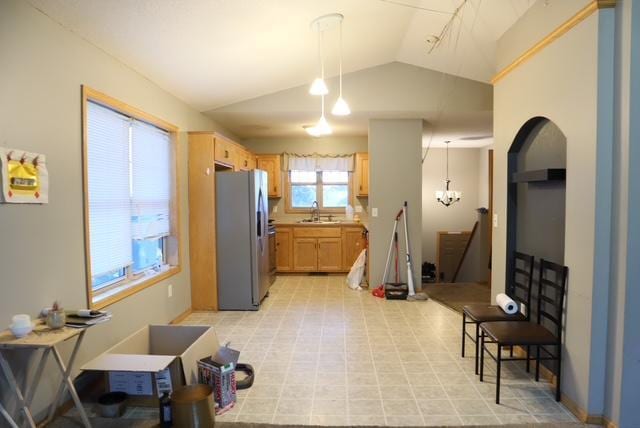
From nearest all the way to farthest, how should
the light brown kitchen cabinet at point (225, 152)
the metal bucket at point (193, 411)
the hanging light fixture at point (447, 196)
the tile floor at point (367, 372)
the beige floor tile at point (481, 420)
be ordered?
the metal bucket at point (193, 411), the beige floor tile at point (481, 420), the tile floor at point (367, 372), the light brown kitchen cabinet at point (225, 152), the hanging light fixture at point (447, 196)

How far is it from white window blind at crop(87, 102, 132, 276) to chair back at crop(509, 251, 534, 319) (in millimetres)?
3261

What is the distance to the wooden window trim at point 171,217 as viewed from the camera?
2570mm

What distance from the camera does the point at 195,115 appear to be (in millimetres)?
4582

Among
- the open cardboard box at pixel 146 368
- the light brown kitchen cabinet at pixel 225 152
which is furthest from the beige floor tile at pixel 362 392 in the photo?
the light brown kitchen cabinet at pixel 225 152

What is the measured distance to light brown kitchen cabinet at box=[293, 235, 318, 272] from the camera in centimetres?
638

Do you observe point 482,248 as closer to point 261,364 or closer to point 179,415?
point 261,364

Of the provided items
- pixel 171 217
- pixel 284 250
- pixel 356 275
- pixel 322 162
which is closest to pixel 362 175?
pixel 322 162

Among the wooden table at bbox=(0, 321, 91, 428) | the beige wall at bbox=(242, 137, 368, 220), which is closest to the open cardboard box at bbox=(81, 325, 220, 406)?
the wooden table at bbox=(0, 321, 91, 428)

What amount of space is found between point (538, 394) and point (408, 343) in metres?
1.13

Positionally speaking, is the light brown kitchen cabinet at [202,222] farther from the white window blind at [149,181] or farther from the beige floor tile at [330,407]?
the beige floor tile at [330,407]

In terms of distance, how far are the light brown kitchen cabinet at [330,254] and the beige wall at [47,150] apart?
373cm

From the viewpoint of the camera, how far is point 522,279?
10.1ft

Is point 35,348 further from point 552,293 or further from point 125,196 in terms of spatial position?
point 552,293

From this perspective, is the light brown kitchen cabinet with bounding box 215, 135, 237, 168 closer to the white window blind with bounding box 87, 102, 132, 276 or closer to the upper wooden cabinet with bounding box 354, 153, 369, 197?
the white window blind with bounding box 87, 102, 132, 276
